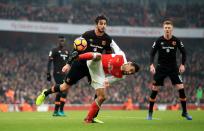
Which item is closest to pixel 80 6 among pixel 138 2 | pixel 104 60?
pixel 138 2

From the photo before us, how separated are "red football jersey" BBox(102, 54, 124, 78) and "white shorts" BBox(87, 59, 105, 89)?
8.0 inches

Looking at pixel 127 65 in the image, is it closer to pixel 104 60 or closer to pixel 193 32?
pixel 104 60

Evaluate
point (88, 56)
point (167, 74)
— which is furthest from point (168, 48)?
point (88, 56)

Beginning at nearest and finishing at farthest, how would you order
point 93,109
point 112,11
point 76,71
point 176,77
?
point 93,109
point 76,71
point 176,77
point 112,11

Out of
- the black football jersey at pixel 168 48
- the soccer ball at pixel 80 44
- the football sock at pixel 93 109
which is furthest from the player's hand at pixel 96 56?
the black football jersey at pixel 168 48

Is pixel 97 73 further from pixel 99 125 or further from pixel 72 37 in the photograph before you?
pixel 72 37

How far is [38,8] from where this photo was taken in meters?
42.8

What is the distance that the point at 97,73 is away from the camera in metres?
13.4

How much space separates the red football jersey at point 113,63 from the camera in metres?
12.8

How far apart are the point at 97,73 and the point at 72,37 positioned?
32.9 m

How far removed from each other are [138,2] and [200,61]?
7358mm

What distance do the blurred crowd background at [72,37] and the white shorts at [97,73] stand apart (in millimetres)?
20200

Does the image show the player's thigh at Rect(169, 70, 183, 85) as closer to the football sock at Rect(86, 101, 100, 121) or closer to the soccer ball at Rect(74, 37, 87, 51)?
the football sock at Rect(86, 101, 100, 121)

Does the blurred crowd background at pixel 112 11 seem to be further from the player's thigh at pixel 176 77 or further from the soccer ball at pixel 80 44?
the soccer ball at pixel 80 44
